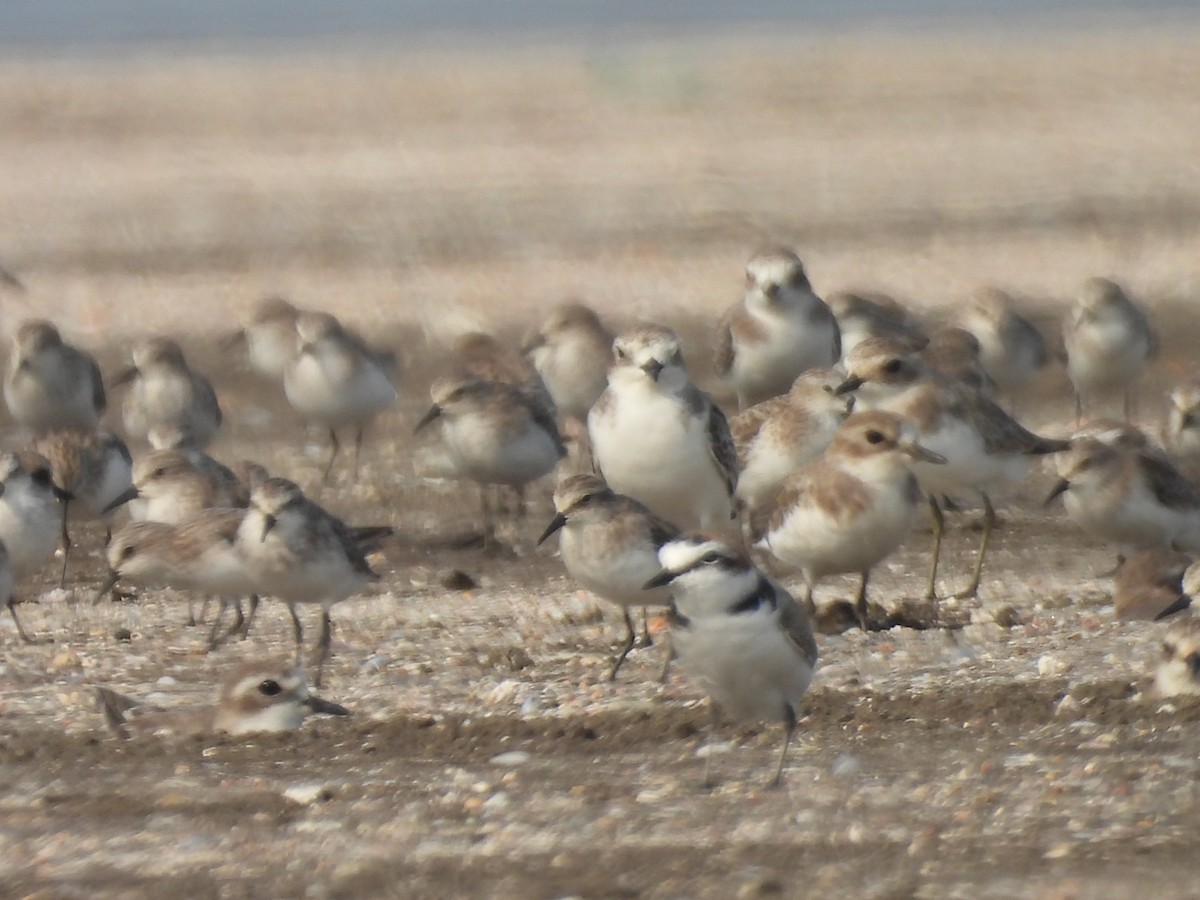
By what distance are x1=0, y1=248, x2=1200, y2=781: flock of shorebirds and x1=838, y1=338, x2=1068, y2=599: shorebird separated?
0.01 m

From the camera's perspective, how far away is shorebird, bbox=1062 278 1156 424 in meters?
Answer: 15.5

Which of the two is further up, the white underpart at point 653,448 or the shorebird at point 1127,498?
the white underpart at point 653,448

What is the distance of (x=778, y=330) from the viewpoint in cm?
1437

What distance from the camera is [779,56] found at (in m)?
37.9

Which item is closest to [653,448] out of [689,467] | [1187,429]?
[689,467]

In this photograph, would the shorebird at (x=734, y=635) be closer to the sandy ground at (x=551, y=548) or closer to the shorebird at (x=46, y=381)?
the sandy ground at (x=551, y=548)

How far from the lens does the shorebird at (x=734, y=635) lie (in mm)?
7777

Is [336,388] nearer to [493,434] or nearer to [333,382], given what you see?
[333,382]

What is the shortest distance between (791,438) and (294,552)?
3061 mm

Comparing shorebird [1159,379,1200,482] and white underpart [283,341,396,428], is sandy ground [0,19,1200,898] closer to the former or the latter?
white underpart [283,341,396,428]

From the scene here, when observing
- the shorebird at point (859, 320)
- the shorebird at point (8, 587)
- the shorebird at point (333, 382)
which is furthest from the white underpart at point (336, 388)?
the shorebird at point (8, 587)

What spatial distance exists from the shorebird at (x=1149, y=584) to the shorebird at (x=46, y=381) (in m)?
7.39

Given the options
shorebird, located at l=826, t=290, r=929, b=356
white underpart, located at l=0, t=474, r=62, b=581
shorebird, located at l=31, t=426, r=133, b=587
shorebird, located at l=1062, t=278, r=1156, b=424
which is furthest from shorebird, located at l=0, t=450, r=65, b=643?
shorebird, located at l=1062, t=278, r=1156, b=424

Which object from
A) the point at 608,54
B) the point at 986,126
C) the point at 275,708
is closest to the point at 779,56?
the point at 608,54
